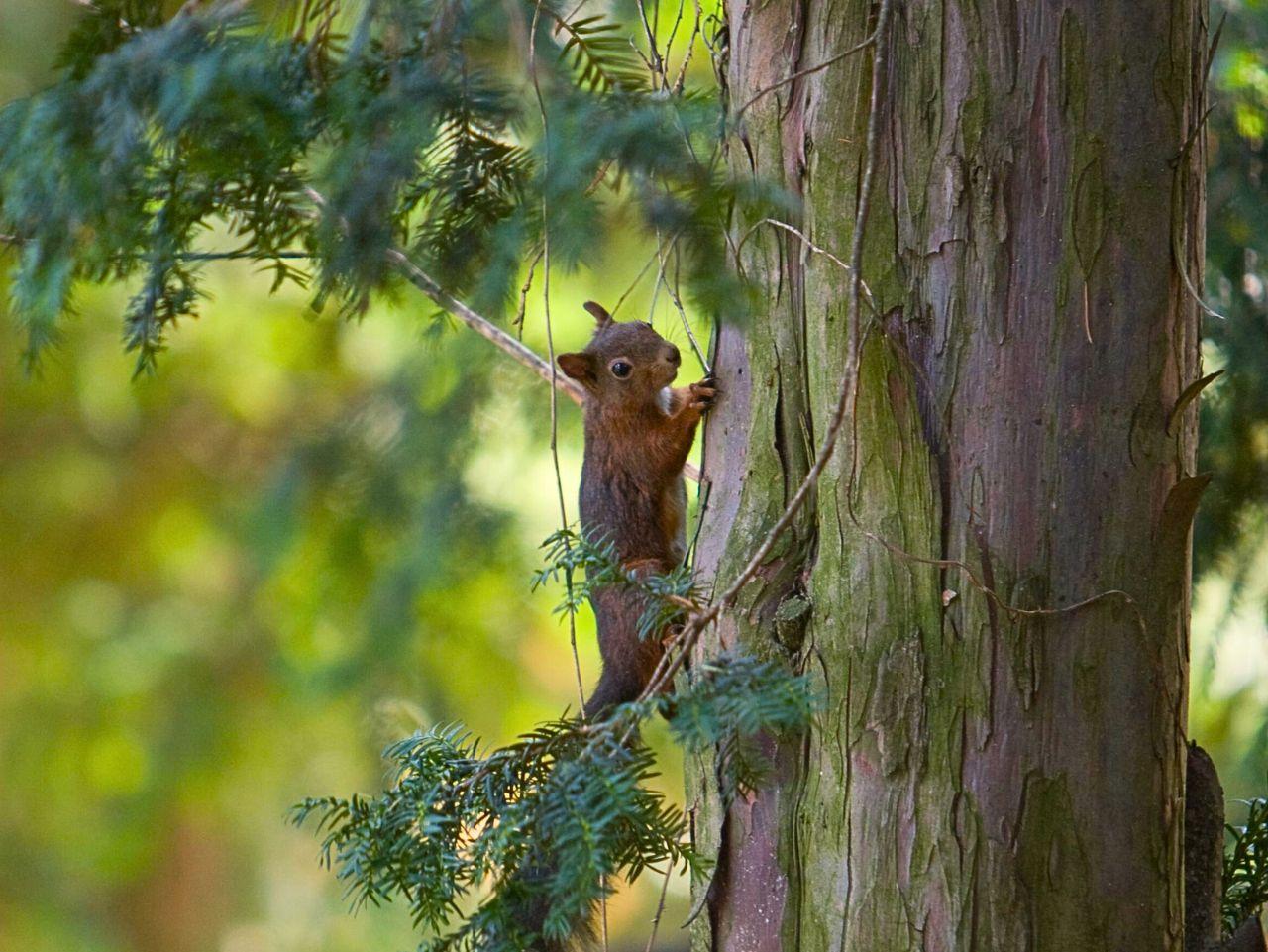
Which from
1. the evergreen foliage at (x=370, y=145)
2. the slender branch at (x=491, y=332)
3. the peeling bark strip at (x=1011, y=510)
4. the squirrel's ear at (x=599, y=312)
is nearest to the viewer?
the evergreen foliage at (x=370, y=145)

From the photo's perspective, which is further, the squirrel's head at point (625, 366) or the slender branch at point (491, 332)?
the squirrel's head at point (625, 366)

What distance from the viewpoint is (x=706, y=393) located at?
72.7 inches

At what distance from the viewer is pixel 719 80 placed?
5.84 feet

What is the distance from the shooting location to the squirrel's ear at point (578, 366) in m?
2.74

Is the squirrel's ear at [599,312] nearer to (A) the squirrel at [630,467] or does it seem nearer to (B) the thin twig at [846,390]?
(A) the squirrel at [630,467]

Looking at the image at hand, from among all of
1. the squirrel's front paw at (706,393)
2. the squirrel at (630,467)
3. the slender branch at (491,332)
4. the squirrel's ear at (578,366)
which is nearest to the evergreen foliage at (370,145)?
the slender branch at (491,332)

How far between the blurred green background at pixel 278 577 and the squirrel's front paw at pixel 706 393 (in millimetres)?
1003

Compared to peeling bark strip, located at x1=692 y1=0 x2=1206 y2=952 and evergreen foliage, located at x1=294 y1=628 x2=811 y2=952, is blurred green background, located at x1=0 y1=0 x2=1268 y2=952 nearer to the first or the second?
peeling bark strip, located at x1=692 y1=0 x2=1206 y2=952

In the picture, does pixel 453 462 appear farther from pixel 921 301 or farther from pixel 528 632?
pixel 921 301

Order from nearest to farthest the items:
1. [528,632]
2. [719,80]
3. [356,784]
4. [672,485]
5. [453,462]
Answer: [719,80], [672,485], [453,462], [528,632], [356,784]

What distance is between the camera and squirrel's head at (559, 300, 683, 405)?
8.98 ft

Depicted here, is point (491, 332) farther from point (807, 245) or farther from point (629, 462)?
point (807, 245)

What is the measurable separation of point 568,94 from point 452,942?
0.90 m

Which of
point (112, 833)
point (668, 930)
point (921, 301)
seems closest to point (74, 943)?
point (112, 833)
